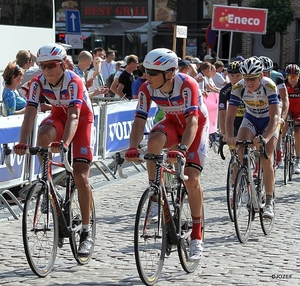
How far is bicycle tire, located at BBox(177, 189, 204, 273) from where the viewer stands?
7.50m

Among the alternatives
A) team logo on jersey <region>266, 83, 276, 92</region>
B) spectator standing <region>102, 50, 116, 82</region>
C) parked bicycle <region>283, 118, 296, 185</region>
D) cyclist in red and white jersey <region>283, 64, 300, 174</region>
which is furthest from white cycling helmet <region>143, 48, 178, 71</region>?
spectator standing <region>102, 50, 116, 82</region>

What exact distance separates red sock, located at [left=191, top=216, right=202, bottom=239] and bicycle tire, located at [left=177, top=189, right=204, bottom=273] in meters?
0.03

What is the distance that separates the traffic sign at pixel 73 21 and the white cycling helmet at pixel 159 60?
53.3 feet

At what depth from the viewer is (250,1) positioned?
161ft

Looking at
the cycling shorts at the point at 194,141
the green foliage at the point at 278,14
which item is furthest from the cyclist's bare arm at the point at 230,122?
the green foliage at the point at 278,14

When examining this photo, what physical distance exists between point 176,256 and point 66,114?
167 centimetres

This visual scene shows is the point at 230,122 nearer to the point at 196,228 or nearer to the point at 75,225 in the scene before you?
the point at 196,228

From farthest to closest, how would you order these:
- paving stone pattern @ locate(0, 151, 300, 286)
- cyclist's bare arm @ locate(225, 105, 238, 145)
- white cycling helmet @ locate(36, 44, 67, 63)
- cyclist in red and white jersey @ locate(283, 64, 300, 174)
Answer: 1. cyclist in red and white jersey @ locate(283, 64, 300, 174)
2. cyclist's bare arm @ locate(225, 105, 238, 145)
3. white cycling helmet @ locate(36, 44, 67, 63)
4. paving stone pattern @ locate(0, 151, 300, 286)


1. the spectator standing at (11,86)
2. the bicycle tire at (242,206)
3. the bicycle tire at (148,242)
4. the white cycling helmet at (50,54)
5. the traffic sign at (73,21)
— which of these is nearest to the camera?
the bicycle tire at (148,242)

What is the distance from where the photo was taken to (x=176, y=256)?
27.6 ft

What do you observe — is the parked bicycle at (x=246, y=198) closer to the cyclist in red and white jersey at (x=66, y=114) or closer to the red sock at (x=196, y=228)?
the red sock at (x=196, y=228)

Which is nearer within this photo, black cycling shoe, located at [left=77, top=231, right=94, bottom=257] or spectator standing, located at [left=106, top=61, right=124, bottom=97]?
black cycling shoe, located at [left=77, top=231, right=94, bottom=257]

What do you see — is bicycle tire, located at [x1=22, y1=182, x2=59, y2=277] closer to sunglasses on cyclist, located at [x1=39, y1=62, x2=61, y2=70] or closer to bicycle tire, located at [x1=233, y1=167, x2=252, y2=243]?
sunglasses on cyclist, located at [x1=39, y1=62, x2=61, y2=70]

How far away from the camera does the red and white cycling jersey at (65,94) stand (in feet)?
25.6
